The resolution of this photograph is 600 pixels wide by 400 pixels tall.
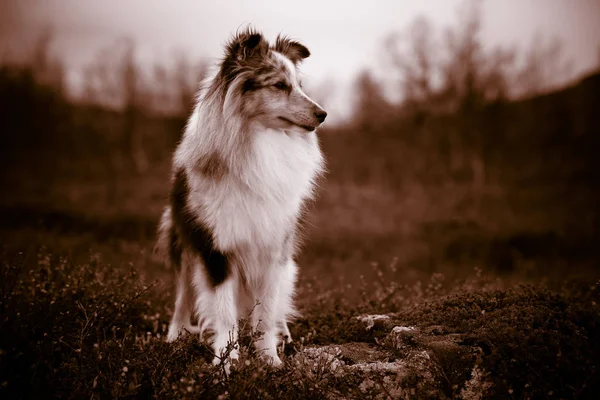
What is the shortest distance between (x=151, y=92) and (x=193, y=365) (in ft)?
125

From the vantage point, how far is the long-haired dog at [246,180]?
4262mm

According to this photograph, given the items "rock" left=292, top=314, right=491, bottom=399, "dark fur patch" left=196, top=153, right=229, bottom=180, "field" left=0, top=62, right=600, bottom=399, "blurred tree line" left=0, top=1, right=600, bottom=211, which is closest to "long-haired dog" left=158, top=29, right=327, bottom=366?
"dark fur patch" left=196, top=153, right=229, bottom=180

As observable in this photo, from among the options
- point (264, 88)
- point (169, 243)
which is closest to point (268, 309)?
point (169, 243)

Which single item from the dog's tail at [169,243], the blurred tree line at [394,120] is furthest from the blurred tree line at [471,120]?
the dog's tail at [169,243]

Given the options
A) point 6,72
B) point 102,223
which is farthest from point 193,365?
point 6,72

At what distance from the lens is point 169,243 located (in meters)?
5.50

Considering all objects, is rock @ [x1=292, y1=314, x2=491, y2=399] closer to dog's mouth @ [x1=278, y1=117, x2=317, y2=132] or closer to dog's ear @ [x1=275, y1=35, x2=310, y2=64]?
dog's mouth @ [x1=278, y1=117, x2=317, y2=132]

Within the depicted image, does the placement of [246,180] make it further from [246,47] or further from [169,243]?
[169,243]

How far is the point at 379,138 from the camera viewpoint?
39.4 metres

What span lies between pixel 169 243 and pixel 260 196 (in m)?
1.70

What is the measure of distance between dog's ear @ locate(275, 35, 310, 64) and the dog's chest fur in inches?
34.0

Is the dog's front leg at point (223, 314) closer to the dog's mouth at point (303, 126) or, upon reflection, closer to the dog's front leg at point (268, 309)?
the dog's front leg at point (268, 309)

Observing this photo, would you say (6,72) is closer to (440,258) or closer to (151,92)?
(151,92)

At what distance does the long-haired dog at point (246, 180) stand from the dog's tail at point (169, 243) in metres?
0.66
